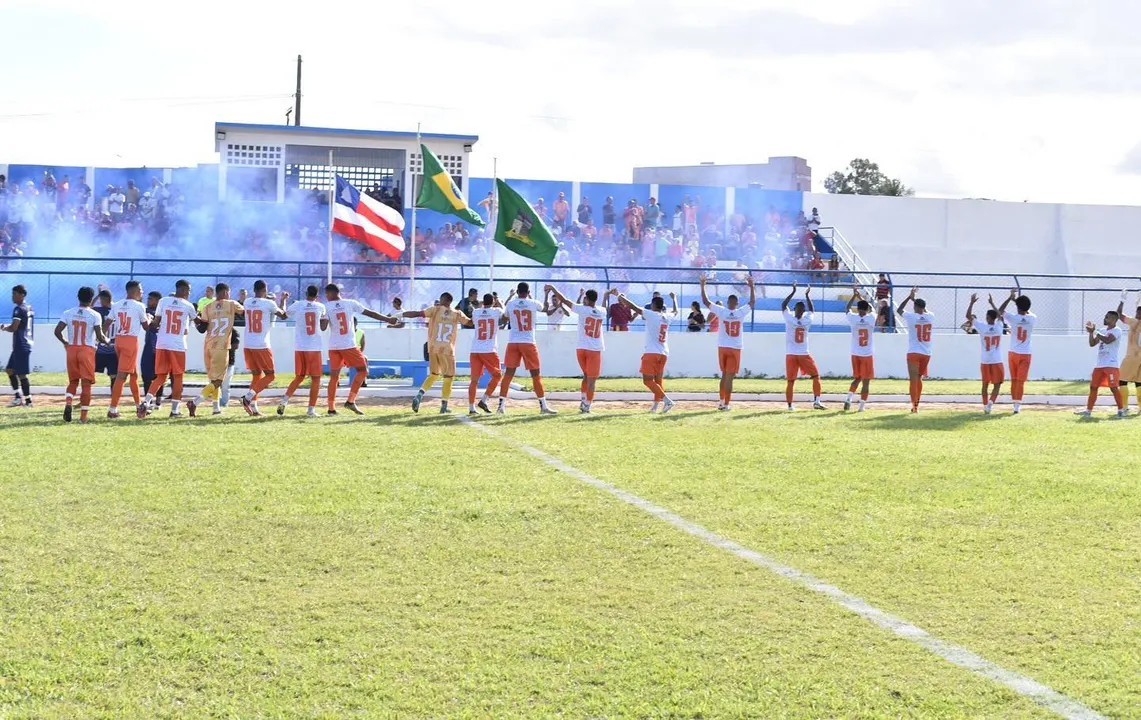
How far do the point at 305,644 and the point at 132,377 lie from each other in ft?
38.5

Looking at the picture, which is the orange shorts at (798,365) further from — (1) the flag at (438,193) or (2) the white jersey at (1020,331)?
(1) the flag at (438,193)

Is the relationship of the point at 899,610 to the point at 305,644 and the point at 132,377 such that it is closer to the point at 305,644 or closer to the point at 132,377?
the point at 305,644

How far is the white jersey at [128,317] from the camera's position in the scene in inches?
592

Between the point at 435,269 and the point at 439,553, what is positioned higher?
the point at 435,269

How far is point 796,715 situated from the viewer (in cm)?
465

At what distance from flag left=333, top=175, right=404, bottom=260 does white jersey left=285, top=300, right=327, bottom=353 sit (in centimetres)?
540

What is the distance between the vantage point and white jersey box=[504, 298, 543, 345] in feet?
55.4

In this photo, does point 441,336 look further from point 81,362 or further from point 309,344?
point 81,362

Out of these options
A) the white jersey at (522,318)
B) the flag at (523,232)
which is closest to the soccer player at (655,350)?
the white jersey at (522,318)

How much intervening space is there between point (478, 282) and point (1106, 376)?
610 inches

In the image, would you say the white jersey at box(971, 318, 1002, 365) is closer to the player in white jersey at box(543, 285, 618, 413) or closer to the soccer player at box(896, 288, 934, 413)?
the soccer player at box(896, 288, 934, 413)

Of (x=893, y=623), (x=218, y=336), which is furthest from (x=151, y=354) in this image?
(x=893, y=623)

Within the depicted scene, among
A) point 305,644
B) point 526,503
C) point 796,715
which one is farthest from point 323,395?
point 796,715

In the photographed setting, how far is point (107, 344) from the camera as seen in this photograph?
49.9 ft
